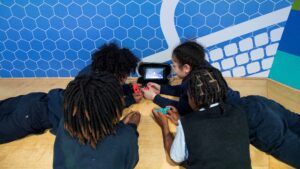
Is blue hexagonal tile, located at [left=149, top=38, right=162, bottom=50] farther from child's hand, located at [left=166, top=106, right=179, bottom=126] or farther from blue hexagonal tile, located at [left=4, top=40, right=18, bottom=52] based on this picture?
blue hexagonal tile, located at [left=4, top=40, right=18, bottom=52]

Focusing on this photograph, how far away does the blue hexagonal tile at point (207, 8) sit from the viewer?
1.19 m

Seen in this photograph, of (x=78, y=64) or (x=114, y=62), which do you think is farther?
(x=78, y=64)

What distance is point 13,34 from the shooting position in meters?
1.32

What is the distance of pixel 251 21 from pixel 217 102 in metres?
0.60

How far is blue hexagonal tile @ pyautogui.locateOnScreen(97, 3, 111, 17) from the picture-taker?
47.6 inches

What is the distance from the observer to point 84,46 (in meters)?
1.33

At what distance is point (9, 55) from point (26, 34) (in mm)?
173

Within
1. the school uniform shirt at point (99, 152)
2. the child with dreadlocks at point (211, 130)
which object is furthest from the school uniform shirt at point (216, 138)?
the school uniform shirt at point (99, 152)

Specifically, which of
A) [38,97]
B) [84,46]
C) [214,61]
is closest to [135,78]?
[84,46]

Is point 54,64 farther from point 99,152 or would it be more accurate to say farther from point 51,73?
point 99,152

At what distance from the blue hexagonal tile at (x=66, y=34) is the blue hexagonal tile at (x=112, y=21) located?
0.64 feet

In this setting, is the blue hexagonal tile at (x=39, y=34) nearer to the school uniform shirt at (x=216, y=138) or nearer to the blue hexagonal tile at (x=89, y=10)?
the blue hexagonal tile at (x=89, y=10)

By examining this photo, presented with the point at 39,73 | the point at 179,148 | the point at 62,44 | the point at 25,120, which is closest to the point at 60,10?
the point at 62,44

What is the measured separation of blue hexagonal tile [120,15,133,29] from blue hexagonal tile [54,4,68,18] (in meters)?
0.26
